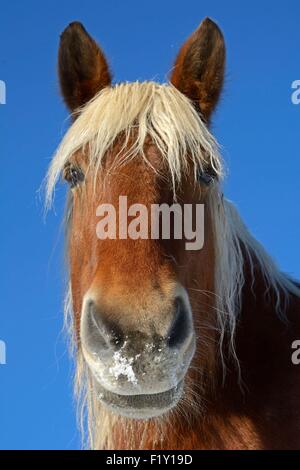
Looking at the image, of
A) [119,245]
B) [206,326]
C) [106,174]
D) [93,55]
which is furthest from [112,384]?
[93,55]

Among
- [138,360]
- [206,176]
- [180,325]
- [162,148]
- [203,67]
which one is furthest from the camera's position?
[203,67]

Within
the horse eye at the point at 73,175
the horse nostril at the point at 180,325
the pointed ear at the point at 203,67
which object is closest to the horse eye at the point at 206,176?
the pointed ear at the point at 203,67

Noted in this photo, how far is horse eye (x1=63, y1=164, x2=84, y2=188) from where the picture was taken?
186 inches

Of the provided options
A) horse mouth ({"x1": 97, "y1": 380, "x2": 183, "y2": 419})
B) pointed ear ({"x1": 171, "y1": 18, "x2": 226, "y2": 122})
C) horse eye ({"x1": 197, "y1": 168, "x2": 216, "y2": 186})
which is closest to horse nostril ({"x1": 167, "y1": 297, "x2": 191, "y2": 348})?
horse mouth ({"x1": 97, "y1": 380, "x2": 183, "y2": 419})

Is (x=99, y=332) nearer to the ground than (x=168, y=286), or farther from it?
nearer to the ground

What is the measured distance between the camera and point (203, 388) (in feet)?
15.0

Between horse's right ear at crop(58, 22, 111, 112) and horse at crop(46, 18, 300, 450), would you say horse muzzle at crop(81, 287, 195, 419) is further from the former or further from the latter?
horse's right ear at crop(58, 22, 111, 112)

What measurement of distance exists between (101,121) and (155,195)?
2.72 ft

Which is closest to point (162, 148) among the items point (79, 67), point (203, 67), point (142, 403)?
point (203, 67)

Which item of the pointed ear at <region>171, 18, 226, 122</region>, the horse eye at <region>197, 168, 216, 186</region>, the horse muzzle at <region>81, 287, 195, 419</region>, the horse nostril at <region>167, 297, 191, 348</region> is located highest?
the pointed ear at <region>171, 18, 226, 122</region>

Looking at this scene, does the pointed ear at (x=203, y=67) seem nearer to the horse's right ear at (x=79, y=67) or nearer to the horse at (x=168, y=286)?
the horse at (x=168, y=286)

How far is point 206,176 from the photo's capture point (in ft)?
15.4

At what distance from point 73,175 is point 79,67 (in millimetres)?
879

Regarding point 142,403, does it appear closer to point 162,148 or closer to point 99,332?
point 99,332
